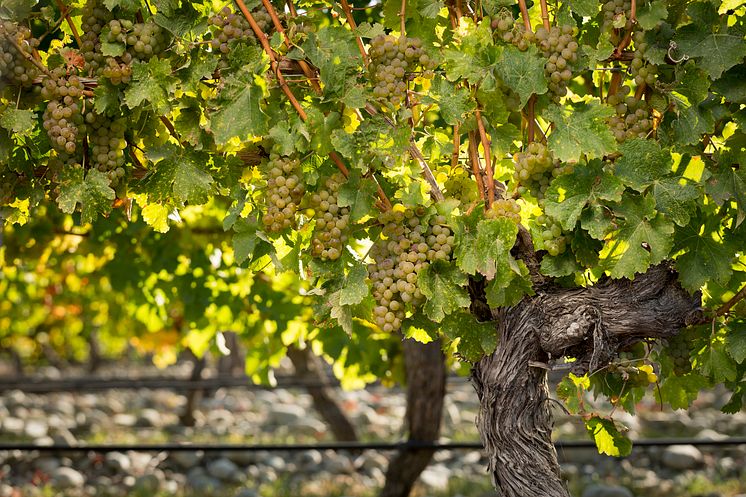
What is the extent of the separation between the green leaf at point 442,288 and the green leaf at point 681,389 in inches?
40.7

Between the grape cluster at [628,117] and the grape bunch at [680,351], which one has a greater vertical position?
the grape cluster at [628,117]

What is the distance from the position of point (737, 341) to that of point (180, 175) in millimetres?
1544

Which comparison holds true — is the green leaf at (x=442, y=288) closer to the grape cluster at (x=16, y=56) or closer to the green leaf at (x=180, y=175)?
the green leaf at (x=180, y=175)

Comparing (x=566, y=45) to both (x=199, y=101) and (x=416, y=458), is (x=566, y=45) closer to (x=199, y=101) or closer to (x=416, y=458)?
(x=199, y=101)

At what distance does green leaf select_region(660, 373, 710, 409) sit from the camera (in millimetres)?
3002

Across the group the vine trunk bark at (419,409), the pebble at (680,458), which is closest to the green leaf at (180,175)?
the vine trunk bark at (419,409)

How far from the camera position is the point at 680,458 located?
8.29m

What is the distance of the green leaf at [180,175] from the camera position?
2.42 m

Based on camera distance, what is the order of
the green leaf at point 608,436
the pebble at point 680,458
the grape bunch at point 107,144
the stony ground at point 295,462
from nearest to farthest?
1. the grape bunch at point 107,144
2. the green leaf at point 608,436
3. the stony ground at point 295,462
4. the pebble at point 680,458

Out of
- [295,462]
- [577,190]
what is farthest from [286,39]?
[295,462]

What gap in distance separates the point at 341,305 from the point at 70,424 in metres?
9.60

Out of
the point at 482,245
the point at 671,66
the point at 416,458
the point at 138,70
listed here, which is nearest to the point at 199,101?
the point at 138,70

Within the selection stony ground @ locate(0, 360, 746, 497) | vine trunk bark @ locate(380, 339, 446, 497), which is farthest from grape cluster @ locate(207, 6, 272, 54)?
stony ground @ locate(0, 360, 746, 497)

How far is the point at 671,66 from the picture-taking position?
238 cm
